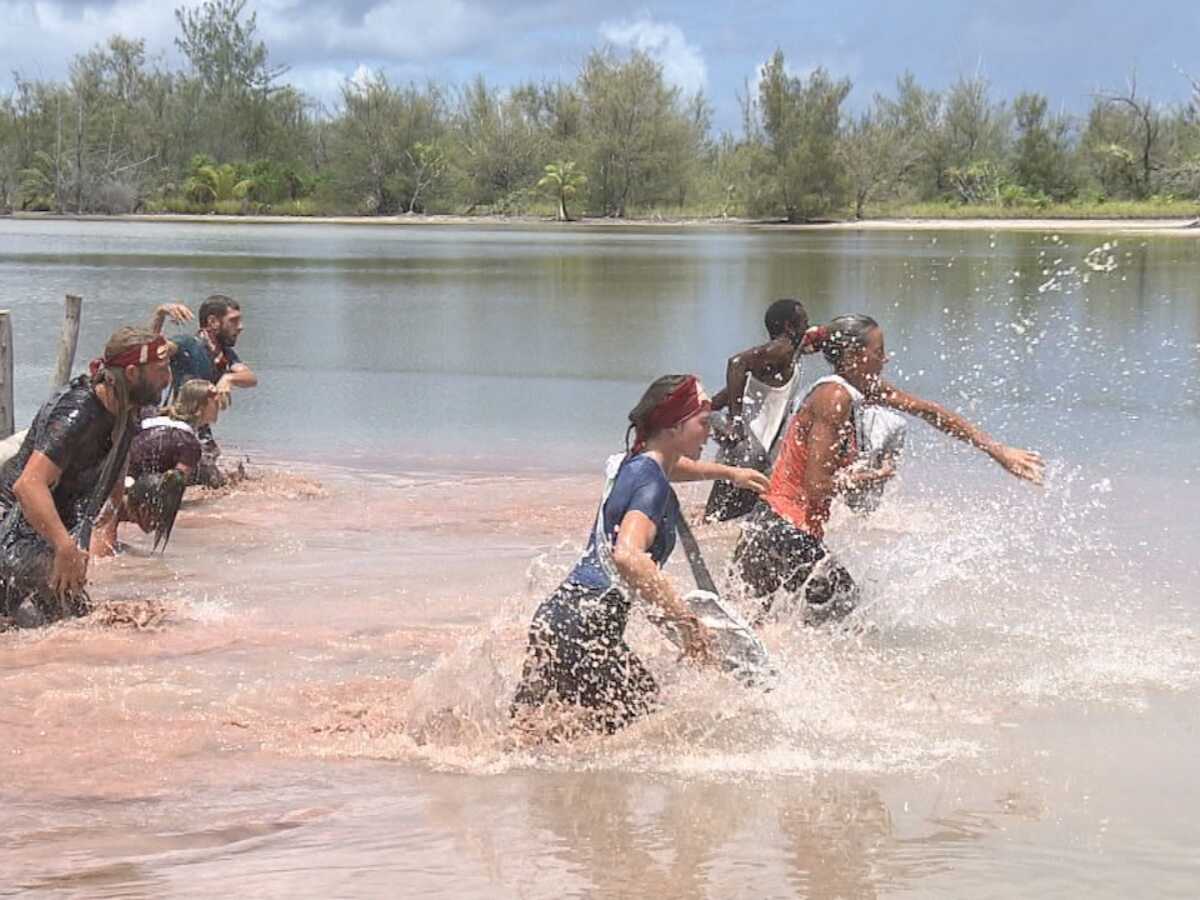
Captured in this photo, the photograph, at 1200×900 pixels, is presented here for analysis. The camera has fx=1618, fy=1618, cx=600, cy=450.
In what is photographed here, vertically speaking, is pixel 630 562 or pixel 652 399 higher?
pixel 652 399

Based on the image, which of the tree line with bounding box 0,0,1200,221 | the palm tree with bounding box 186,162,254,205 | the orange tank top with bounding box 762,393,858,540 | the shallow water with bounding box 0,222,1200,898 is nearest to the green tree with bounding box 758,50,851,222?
the tree line with bounding box 0,0,1200,221

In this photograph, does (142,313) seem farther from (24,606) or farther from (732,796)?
(732,796)

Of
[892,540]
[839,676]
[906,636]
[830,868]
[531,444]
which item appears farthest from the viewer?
[531,444]

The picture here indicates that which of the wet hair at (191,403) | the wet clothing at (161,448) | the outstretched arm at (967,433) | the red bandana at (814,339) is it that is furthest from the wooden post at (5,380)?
the outstretched arm at (967,433)

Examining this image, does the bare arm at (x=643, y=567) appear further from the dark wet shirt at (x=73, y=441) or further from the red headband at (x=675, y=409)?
the dark wet shirt at (x=73, y=441)

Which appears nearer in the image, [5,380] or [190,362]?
[190,362]

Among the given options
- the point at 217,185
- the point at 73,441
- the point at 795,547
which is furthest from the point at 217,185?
the point at 795,547

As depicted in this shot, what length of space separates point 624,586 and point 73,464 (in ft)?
9.52

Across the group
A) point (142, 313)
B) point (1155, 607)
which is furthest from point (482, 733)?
point (142, 313)

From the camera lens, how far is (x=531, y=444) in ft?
46.2

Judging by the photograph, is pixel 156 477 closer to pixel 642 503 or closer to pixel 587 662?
pixel 587 662

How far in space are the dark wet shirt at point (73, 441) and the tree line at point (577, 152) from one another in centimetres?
6805

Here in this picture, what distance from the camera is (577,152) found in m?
84.3

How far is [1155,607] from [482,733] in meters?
4.03
